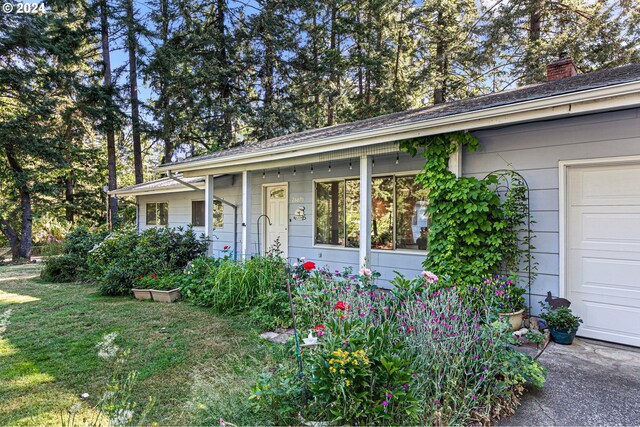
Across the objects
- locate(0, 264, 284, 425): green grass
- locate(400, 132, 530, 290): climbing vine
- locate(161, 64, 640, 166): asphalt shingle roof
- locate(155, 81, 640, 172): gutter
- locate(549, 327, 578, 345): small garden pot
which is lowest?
locate(0, 264, 284, 425): green grass

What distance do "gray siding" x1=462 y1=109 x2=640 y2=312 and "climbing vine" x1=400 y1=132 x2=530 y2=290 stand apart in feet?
0.77

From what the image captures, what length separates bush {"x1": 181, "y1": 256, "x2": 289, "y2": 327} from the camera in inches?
181

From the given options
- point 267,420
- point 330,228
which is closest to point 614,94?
point 267,420

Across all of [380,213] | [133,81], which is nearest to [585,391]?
[380,213]

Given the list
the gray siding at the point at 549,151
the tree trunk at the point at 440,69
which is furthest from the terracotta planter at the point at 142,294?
the tree trunk at the point at 440,69

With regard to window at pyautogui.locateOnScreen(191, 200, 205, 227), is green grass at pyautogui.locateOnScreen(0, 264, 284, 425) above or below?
below

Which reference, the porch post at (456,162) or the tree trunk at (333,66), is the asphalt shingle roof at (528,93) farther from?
the tree trunk at (333,66)

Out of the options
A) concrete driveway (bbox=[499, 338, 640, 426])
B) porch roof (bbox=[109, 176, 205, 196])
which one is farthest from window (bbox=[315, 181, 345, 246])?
concrete driveway (bbox=[499, 338, 640, 426])

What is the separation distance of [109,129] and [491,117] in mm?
14836

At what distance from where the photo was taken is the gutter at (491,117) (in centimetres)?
317

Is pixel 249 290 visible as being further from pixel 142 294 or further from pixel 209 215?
pixel 209 215

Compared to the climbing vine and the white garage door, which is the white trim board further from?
the climbing vine

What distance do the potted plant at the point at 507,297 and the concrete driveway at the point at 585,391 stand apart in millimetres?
427

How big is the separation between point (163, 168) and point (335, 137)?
472 cm
